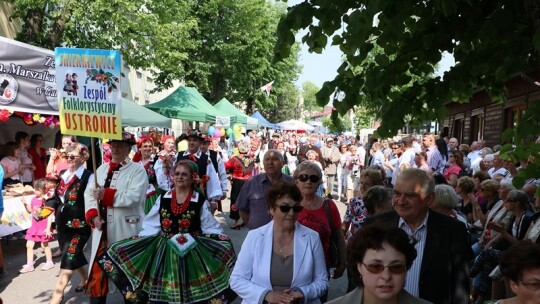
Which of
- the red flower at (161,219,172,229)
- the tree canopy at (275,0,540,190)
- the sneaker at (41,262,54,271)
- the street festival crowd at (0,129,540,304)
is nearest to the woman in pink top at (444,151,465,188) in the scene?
the street festival crowd at (0,129,540,304)

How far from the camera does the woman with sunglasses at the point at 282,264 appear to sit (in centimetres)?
331

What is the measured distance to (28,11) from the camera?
15.0m

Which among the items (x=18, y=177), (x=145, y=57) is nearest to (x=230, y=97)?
(x=145, y=57)

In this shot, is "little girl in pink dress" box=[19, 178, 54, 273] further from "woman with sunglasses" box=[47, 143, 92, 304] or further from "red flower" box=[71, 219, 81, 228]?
"red flower" box=[71, 219, 81, 228]

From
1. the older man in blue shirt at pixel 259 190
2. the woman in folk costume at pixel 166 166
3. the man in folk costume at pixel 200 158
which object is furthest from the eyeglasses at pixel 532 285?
the woman in folk costume at pixel 166 166

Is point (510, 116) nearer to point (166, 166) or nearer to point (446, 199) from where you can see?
point (166, 166)

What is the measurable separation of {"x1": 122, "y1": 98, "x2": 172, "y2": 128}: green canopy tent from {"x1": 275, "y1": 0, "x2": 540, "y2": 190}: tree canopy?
34.7 ft

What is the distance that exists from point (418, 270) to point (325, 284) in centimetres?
59

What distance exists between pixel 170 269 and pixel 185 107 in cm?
1418

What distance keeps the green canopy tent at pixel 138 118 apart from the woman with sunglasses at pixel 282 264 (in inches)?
434

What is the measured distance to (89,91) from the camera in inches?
217

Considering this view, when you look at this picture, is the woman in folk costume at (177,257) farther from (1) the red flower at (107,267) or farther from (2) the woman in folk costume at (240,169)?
(2) the woman in folk costume at (240,169)

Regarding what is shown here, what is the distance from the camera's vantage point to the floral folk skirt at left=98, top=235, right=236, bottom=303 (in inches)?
190

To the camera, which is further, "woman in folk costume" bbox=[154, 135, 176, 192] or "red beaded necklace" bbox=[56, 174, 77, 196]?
"woman in folk costume" bbox=[154, 135, 176, 192]
